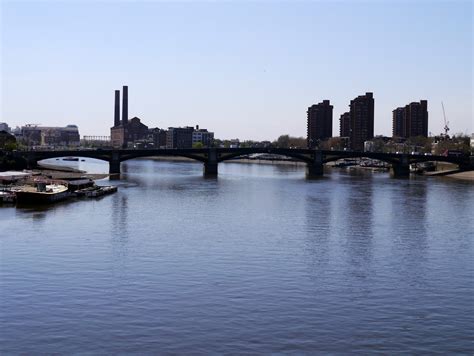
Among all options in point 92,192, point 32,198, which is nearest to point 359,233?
point 32,198

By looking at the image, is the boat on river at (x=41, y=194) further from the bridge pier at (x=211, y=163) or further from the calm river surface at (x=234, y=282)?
the bridge pier at (x=211, y=163)

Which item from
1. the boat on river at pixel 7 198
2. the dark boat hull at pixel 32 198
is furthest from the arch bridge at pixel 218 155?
the dark boat hull at pixel 32 198

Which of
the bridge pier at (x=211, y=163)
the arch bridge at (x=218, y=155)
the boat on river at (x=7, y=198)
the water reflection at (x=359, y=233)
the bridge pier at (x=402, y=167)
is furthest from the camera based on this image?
the bridge pier at (x=402, y=167)

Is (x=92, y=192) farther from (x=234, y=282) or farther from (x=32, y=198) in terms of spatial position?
(x=234, y=282)

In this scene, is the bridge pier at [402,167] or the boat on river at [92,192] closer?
the boat on river at [92,192]

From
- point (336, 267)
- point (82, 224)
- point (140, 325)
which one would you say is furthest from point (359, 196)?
point (140, 325)

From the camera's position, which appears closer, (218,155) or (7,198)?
(7,198)

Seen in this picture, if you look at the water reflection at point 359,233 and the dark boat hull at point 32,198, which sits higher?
the dark boat hull at point 32,198

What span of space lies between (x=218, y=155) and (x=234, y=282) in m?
90.9

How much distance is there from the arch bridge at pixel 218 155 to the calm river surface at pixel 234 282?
51.6 metres

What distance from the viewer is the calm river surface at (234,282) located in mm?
21156

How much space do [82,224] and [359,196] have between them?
112ft

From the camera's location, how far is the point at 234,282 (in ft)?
91.9

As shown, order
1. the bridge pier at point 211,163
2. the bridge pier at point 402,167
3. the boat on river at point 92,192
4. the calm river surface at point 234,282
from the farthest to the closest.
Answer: the bridge pier at point 402,167 < the bridge pier at point 211,163 < the boat on river at point 92,192 < the calm river surface at point 234,282
